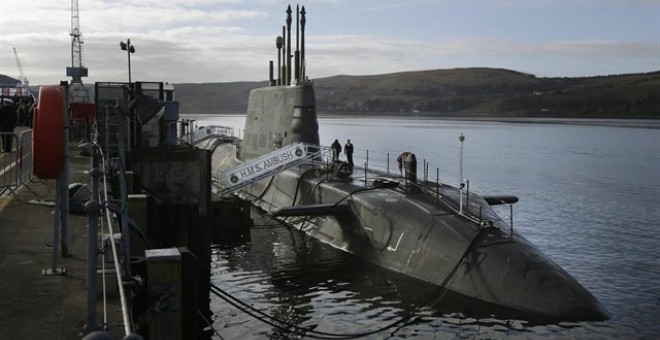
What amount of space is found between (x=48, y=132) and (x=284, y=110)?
18186 millimetres

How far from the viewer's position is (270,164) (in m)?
23.7

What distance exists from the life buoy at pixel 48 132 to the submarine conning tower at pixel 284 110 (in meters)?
17.0

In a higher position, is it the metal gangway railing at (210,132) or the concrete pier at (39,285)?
the metal gangway railing at (210,132)

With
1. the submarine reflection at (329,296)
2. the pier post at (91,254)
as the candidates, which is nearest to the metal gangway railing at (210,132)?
the submarine reflection at (329,296)

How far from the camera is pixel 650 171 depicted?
46.7 meters

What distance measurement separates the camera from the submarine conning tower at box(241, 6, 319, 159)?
24656mm

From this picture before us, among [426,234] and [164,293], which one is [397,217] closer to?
[426,234]

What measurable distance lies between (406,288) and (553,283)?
328 centimetres

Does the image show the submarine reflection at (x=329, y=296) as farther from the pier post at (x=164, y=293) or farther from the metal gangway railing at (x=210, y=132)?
the metal gangway railing at (x=210, y=132)

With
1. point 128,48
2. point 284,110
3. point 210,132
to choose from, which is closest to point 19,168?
point 128,48

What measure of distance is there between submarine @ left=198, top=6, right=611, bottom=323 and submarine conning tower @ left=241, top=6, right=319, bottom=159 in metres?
0.04

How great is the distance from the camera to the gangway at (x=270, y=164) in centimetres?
2328

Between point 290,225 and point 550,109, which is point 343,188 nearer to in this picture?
point 290,225

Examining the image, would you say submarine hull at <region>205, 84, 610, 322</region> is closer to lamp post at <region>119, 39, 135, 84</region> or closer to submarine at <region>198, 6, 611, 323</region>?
submarine at <region>198, 6, 611, 323</region>
